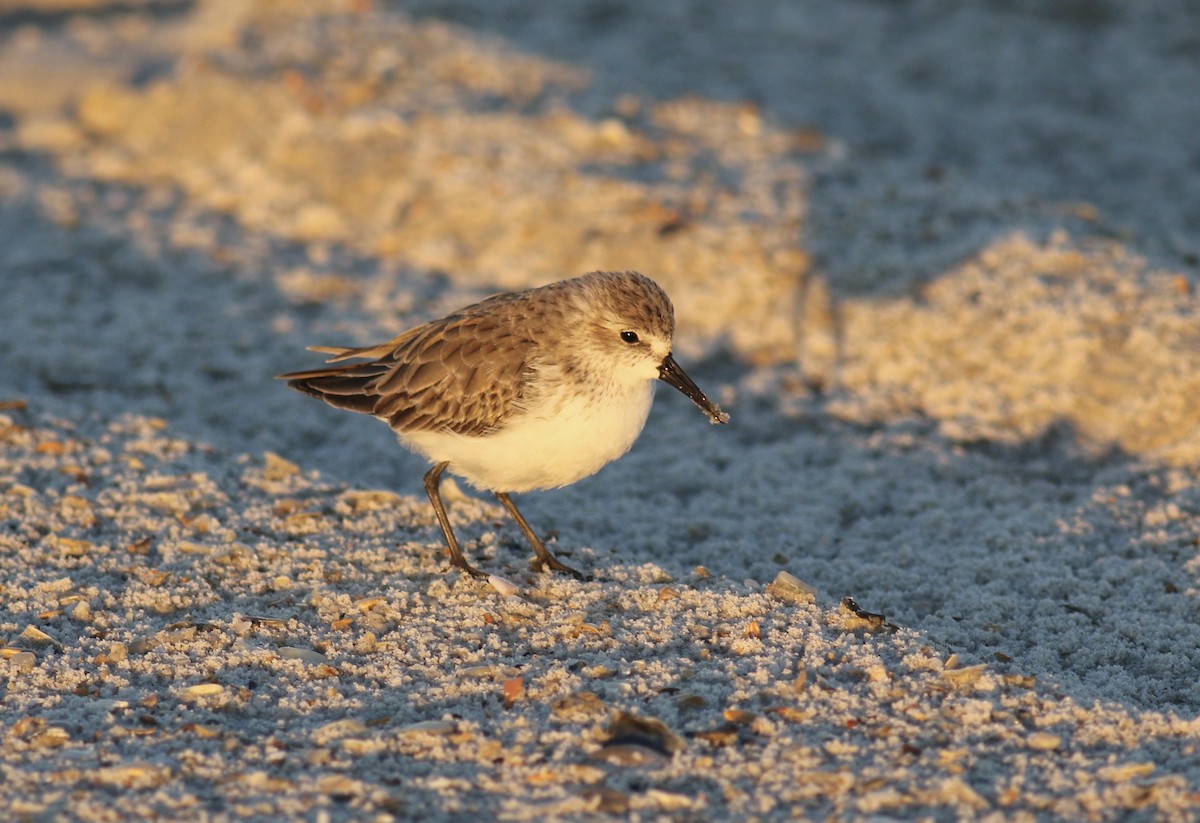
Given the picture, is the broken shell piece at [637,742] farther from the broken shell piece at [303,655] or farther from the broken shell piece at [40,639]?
the broken shell piece at [40,639]

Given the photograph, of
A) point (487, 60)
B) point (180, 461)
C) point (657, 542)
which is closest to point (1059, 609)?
point (657, 542)

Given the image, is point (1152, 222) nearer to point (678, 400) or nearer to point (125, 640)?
point (678, 400)

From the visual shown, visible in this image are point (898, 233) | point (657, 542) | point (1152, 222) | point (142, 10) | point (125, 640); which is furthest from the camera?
point (142, 10)

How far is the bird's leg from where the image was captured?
5117 millimetres

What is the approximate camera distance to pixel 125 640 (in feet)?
14.7

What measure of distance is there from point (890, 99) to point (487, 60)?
10.9ft

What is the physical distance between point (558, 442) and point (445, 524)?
70cm

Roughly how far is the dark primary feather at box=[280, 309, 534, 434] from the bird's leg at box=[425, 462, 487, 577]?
213 mm

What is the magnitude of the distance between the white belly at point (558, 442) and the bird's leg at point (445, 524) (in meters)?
0.26

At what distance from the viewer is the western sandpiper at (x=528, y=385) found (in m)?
4.86

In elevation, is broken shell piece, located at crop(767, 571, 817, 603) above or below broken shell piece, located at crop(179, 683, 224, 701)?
above

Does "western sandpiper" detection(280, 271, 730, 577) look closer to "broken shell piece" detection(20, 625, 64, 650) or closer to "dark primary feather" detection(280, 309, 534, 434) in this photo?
"dark primary feather" detection(280, 309, 534, 434)

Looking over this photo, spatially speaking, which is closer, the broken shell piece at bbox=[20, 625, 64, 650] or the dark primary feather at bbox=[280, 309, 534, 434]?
the broken shell piece at bbox=[20, 625, 64, 650]

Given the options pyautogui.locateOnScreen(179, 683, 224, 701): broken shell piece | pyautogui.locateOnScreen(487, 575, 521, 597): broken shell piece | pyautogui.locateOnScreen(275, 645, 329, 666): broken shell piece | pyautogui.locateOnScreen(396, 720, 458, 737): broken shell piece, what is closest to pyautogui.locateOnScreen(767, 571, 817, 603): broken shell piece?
pyautogui.locateOnScreen(487, 575, 521, 597): broken shell piece
